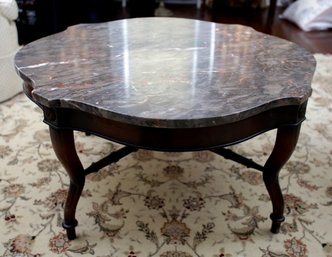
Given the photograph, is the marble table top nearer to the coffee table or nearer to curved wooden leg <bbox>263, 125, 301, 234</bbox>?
the coffee table

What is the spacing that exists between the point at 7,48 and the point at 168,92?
58.8 inches

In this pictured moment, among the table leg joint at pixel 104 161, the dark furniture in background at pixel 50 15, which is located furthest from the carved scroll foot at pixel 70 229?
the dark furniture in background at pixel 50 15

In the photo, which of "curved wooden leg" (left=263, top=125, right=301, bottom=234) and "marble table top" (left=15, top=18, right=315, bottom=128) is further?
"curved wooden leg" (left=263, top=125, right=301, bottom=234)

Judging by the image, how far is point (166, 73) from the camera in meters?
1.26

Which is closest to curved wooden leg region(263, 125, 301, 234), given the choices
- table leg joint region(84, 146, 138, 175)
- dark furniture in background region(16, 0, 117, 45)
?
table leg joint region(84, 146, 138, 175)

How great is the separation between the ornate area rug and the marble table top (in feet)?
1.67

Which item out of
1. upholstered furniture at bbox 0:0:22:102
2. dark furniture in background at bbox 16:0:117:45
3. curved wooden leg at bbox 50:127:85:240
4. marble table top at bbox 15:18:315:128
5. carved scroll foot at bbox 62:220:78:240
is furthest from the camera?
dark furniture in background at bbox 16:0:117:45

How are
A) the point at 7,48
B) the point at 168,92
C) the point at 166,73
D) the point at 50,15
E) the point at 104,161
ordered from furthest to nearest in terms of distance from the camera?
the point at 50,15 < the point at 7,48 < the point at 104,161 < the point at 166,73 < the point at 168,92

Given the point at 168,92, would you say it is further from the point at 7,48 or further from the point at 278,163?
the point at 7,48

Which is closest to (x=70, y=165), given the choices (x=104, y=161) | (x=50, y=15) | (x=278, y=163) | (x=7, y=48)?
(x=104, y=161)

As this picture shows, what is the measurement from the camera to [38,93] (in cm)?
110

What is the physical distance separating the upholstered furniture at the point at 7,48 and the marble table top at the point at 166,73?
→ 0.71m

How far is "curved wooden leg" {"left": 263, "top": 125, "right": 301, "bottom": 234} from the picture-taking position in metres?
1.20

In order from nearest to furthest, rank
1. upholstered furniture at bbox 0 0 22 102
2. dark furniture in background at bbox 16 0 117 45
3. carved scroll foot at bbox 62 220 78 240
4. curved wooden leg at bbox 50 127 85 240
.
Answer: curved wooden leg at bbox 50 127 85 240 < carved scroll foot at bbox 62 220 78 240 < upholstered furniture at bbox 0 0 22 102 < dark furniture in background at bbox 16 0 117 45
